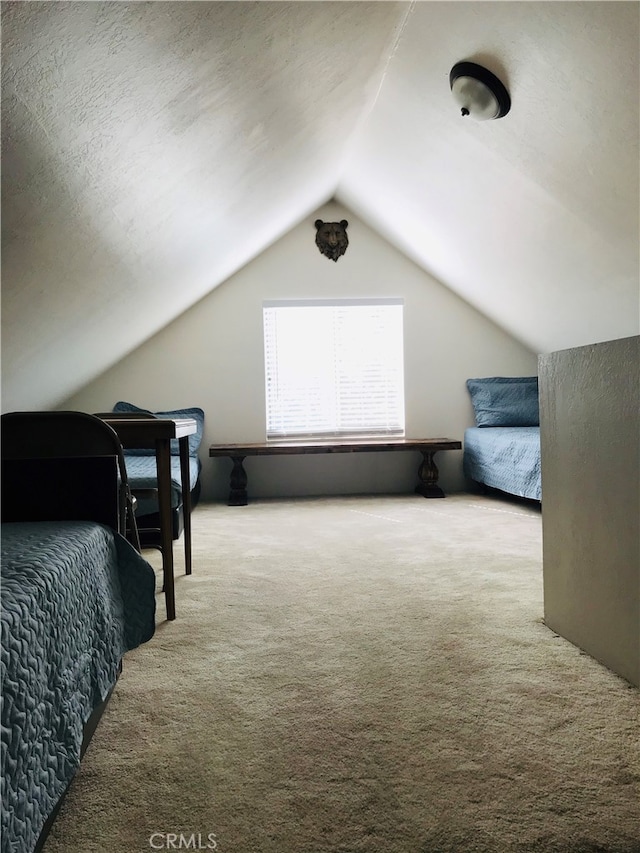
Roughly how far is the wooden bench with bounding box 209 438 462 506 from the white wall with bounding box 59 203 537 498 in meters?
0.31

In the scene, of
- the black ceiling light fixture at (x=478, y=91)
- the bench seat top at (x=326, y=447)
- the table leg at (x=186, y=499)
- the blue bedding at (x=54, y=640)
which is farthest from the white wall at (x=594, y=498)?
the bench seat top at (x=326, y=447)

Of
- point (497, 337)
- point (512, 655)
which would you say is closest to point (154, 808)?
point (512, 655)

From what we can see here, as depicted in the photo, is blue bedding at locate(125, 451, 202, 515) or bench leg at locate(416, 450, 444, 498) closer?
blue bedding at locate(125, 451, 202, 515)

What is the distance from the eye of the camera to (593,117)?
8.61 feet

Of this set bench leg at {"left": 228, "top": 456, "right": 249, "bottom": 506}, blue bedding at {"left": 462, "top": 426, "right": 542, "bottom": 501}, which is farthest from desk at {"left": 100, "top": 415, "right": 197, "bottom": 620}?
bench leg at {"left": 228, "top": 456, "right": 249, "bottom": 506}

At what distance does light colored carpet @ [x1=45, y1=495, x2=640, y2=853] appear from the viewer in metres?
1.10

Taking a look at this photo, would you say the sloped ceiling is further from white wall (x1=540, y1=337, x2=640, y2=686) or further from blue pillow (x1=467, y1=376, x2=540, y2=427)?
white wall (x1=540, y1=337, x2=640, y2=686)

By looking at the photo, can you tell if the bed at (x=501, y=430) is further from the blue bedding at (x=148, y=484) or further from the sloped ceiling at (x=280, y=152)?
the blue bedding at (x=148, y=484)

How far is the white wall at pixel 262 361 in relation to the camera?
5.45m

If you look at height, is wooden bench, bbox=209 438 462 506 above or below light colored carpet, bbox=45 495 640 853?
above

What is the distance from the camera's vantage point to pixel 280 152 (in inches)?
130

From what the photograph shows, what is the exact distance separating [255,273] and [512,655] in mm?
4376

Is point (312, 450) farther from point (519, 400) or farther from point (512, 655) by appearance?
point (512, 655)

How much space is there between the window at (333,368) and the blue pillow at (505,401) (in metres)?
0.70
